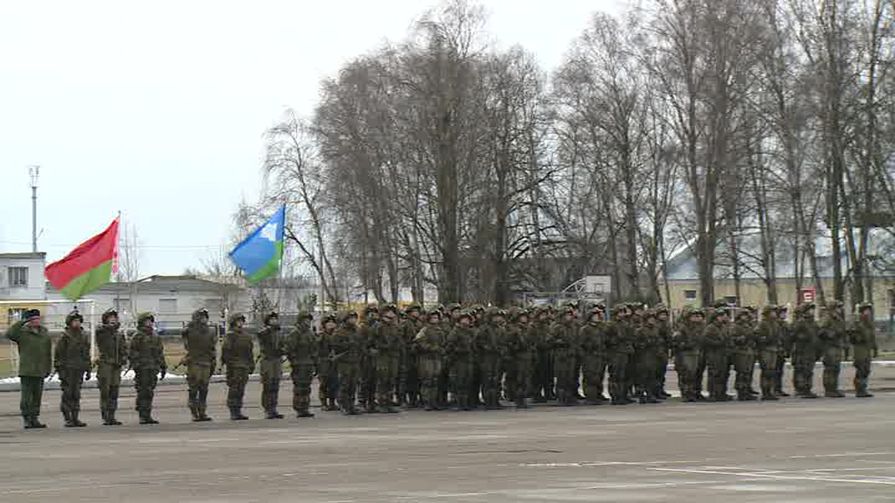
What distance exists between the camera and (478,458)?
1603 cm

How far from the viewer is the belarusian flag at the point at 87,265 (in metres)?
33.6

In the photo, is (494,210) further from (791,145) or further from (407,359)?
(407,359)

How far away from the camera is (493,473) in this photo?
14.4 metres

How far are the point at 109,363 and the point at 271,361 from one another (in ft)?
8.18

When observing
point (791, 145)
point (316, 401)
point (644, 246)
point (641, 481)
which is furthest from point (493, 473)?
point (644, 246)

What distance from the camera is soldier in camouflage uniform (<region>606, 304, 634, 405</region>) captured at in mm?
27125

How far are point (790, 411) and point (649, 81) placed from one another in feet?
104

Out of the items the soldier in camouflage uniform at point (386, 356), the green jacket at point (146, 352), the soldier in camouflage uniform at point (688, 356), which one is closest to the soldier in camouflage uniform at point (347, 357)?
the soldier in camouflage uniform at point (386, 356)

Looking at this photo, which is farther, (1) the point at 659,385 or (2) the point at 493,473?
(1) the point at 659,385

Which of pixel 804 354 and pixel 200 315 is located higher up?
pixel 200 315

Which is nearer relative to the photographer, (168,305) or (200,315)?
(200,315)

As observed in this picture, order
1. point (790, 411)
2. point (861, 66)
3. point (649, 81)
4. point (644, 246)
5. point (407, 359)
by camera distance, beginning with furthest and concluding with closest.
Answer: point (644, 246) → point (649, 81) → point (861, 66) → point (407, 359) → point (790, 411)

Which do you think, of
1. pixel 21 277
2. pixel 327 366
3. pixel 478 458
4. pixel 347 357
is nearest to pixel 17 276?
pixel 21 277

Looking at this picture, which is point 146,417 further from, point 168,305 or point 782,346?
point 168,305
